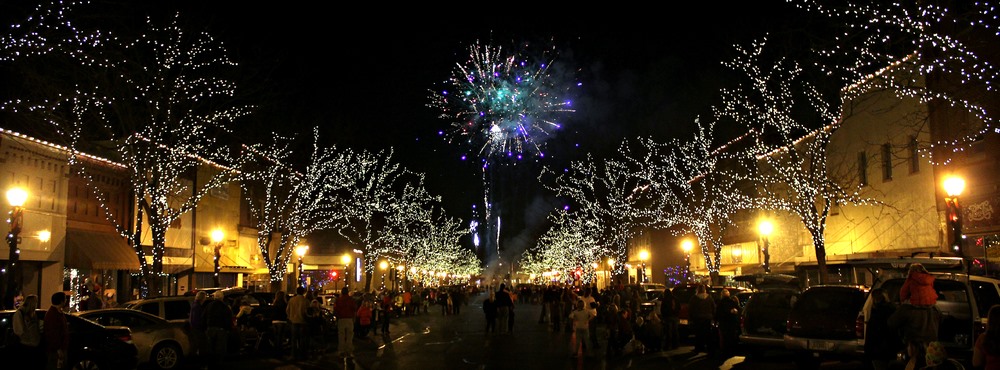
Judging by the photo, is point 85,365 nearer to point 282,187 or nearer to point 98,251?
point 98,251

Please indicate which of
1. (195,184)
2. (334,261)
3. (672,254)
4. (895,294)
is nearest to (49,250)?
(195,184)

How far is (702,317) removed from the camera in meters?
19.8

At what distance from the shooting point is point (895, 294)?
14.6 metres

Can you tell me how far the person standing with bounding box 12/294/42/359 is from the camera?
12.7 metres

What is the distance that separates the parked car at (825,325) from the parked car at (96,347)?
12.6 m

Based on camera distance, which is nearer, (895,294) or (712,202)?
(895,294)

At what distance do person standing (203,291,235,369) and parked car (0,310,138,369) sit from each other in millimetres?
2495

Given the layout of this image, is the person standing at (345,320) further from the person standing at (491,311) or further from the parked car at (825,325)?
the person standing at (491,311)

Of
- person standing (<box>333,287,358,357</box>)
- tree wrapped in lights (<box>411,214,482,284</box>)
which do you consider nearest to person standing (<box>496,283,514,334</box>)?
person standing (<box>333,287,358,357</box>)

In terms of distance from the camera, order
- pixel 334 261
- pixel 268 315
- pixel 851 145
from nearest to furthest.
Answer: pixel 268 315
pixel 851 145
pixel 334 261

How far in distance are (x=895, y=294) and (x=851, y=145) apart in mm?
19019

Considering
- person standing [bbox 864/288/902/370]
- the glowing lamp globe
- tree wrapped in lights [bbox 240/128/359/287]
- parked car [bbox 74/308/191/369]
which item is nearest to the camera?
person standing [bbox 864/288/902/370]

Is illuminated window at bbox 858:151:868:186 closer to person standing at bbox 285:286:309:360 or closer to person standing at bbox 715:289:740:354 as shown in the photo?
person standing at bbox 715:289:740:354

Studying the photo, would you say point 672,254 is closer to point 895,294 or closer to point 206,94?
point 206,94
